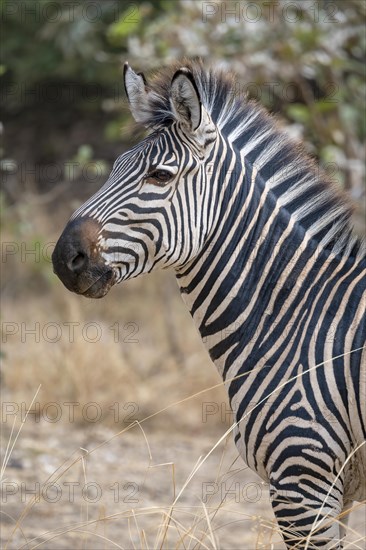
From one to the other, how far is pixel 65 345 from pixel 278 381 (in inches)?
215

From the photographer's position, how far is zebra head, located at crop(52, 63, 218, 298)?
3779 millimetres

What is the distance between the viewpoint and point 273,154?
165 inches

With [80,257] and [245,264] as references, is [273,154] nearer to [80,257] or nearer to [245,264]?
[245,264]

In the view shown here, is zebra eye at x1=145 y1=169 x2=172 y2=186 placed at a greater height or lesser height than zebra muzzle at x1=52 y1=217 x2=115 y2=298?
greater

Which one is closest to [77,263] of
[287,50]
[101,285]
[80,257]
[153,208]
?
[80,257]

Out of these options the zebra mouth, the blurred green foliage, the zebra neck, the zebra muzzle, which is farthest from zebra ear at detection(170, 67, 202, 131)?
the blurred green foliage

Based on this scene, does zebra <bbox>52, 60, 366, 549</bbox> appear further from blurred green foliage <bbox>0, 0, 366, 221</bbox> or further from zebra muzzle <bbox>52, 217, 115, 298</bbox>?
blurred green foliage <bbox>0, 0, 366, 221</bbox>

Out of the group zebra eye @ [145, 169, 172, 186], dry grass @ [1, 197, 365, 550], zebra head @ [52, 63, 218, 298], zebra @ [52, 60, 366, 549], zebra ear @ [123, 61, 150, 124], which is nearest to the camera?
zebra @ [52, 60, 366, 549]

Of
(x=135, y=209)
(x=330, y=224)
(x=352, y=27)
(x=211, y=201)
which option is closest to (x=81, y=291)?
(x=135, y=209)

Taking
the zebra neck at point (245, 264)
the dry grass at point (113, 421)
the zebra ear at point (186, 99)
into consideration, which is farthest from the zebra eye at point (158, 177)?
the dry grass at point (113, 421)

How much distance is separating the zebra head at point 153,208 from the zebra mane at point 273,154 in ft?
0.40

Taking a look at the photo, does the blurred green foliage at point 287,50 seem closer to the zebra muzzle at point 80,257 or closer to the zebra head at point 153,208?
the zebra head at point 153,208

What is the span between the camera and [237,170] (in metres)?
4.09

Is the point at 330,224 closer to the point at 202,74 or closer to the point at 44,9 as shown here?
the point at 202,74
